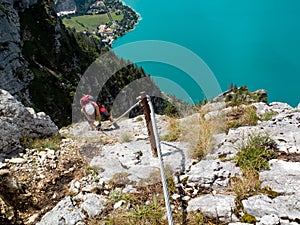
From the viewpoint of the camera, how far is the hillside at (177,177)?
391 cm

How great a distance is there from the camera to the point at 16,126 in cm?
688

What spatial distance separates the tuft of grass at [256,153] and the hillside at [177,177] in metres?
0.02

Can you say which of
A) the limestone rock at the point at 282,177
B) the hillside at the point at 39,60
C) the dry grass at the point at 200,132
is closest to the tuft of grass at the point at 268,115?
the dry grass at the point at 200,132

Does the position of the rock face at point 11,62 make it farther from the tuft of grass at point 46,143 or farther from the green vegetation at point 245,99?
the tuft of grass at point 46,143

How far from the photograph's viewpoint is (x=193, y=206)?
13.5 feet

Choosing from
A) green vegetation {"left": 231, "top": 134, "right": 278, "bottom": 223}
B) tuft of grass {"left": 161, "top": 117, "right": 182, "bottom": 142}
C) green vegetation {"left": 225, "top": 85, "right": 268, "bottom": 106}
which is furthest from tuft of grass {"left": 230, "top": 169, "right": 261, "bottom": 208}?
green vegetation {"left": 225, "top": 85, "right": 268, "bottom": 106}

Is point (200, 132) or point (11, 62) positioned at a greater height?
point (11, 62)

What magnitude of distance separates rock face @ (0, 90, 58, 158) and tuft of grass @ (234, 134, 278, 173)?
4.84m

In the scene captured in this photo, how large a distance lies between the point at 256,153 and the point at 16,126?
17.8ft

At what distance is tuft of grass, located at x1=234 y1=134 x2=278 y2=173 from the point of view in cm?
449

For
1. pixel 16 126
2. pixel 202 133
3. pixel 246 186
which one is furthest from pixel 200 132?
pixel 16 126

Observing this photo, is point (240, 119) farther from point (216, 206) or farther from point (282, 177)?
point (216, 206)

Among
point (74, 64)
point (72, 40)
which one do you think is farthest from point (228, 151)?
point (72, 40)

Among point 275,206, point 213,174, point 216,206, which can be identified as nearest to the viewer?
point 275,206
